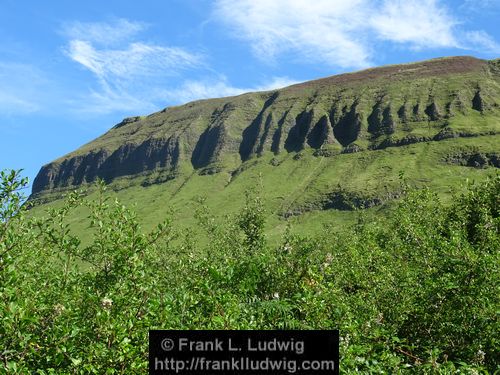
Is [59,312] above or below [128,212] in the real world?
below

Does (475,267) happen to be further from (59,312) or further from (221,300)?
(59,312)

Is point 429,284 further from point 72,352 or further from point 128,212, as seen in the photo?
point 72,352

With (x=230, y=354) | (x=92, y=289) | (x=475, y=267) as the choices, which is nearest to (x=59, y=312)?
Answer: (x=92, y=289)

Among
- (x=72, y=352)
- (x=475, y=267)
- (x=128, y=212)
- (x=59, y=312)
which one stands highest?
(x=128, y=212)

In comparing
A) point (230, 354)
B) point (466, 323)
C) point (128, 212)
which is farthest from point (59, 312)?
point (466, 323)

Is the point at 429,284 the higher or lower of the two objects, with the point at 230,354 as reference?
higher

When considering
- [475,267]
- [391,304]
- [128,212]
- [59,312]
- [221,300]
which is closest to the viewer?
[59,312]

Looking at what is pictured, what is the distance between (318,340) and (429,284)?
28.0 feet

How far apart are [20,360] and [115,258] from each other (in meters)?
3.39

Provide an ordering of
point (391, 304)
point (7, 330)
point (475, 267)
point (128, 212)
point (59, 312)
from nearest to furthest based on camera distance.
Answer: point (7, 330) < point (59, 312) < point (128, 212) < point (475, 267) < point (391, 304)

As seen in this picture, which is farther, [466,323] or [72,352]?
[466,323]

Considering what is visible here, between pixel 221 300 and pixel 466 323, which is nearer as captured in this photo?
pixel 221 300

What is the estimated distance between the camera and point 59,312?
9391mm

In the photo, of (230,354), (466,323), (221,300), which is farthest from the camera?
(466,323)
